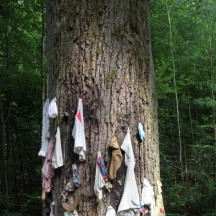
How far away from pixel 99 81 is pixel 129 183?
517 millimetres

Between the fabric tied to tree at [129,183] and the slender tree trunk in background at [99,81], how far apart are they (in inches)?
1.0

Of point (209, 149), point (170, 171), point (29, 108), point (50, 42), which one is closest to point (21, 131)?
point (29, 108)

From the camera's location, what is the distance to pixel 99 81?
144cm

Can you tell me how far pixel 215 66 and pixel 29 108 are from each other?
5.69 meters

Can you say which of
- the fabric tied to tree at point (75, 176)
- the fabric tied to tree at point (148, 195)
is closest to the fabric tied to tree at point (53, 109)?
the fabric tied to tree at point (75, 176)

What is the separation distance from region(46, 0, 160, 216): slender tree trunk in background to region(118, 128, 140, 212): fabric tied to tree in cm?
3

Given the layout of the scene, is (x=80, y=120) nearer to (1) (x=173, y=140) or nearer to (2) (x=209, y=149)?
(2) (x=209, y=149)

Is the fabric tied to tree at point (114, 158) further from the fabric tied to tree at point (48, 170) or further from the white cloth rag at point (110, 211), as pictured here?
the fabric tied to tree at point (48, 170)

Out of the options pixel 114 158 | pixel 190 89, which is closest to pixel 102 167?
pixel 114 158

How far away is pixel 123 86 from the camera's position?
1473 millimetres

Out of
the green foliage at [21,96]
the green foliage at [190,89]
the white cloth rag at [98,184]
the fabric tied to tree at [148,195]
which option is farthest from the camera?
the green foliage at [190,89]

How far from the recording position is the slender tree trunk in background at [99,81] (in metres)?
1.42

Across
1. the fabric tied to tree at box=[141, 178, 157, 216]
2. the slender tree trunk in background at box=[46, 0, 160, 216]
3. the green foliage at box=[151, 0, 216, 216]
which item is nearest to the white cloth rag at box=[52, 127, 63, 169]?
the slender tree trunk in background at box=[46, 0, 160, 216]

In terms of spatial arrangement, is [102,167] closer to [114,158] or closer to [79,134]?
[114,158]
